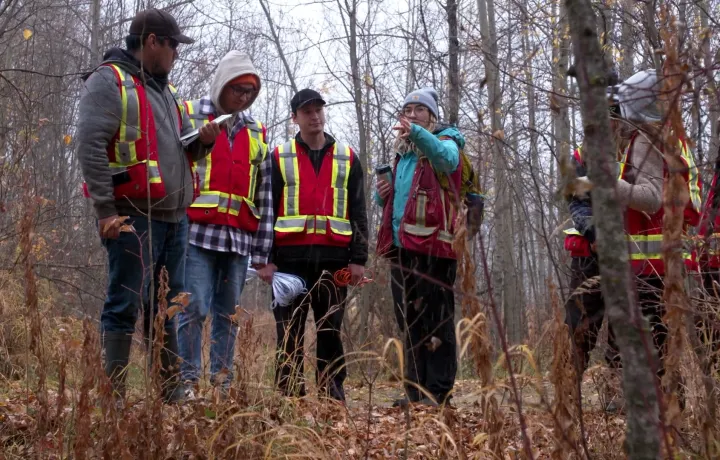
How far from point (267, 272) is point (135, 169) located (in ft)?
4.08

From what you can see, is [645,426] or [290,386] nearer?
[645,426]

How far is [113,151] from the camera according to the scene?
12.2 feet

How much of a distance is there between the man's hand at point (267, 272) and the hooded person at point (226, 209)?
23 millimetres

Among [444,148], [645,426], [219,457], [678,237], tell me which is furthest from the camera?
[444,148]

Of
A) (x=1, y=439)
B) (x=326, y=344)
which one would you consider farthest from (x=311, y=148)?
(x=1, y=439)

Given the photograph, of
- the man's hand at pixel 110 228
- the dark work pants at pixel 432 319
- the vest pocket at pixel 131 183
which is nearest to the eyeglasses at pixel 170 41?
the vest pocket at pixel 131 183

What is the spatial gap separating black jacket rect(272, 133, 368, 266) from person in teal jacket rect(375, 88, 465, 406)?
0.15m

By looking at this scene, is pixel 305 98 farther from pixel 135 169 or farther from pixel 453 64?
pixel 453 64

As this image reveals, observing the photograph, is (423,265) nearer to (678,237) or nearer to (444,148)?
(444,148)

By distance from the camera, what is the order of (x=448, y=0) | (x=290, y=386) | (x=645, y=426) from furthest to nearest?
(x=448, y=0) → (x=290, y=386) → (x=645, y=426)

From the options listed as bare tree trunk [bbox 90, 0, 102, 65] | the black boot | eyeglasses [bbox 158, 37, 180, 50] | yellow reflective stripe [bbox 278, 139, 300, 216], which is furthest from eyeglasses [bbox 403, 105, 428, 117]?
bare tree trunk [bbox 90, 0, 102, 65]

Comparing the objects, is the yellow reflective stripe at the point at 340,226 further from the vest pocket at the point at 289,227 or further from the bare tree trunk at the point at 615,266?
the bare tree trunk at the point at 615,266

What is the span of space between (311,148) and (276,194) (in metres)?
0.38

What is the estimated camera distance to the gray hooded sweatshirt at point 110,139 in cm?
355
